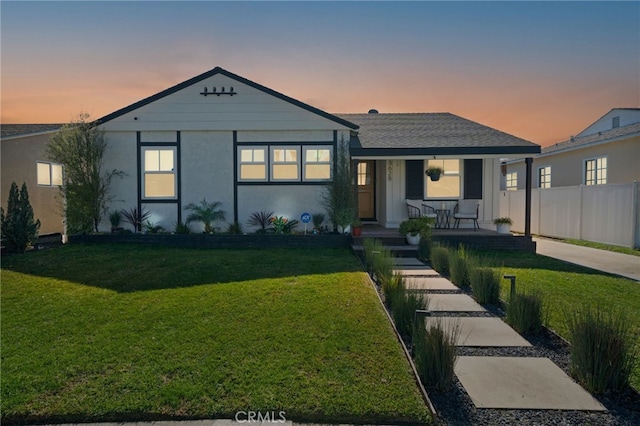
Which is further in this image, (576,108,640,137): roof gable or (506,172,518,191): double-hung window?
(506,172,518,191): double-hung window

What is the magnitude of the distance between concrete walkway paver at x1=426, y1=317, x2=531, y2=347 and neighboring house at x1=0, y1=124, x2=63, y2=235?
1254cm

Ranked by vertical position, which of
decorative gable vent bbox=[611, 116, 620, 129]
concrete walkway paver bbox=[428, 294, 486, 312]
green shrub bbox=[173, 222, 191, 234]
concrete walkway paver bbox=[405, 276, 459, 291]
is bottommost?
concrete walkway paver bbox=[428, 294, 486, 312]

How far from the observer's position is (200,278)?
22.0 feet

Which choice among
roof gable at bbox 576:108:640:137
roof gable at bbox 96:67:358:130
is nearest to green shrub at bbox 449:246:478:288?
roof gable at bbox 96:67:358:130

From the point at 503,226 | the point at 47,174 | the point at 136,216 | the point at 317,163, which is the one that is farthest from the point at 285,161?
the point at 47,174

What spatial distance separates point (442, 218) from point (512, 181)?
12.4 metres

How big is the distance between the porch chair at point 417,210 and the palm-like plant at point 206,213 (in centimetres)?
602

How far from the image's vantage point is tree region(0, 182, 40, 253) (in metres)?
9.30

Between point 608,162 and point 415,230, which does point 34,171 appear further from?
point 608,162

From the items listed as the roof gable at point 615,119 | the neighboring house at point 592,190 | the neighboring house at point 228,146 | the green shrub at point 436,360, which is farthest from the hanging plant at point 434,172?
the roof gable at point 615,119

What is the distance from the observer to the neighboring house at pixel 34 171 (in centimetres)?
1227

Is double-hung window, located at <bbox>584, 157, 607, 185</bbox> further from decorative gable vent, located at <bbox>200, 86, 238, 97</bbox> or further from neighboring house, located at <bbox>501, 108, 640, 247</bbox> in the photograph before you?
decorative gable vent, located at <bbox>200, 86, 238, 97</bbox>

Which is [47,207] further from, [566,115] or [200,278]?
[566,115]

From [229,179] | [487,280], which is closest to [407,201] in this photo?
[229,179]
